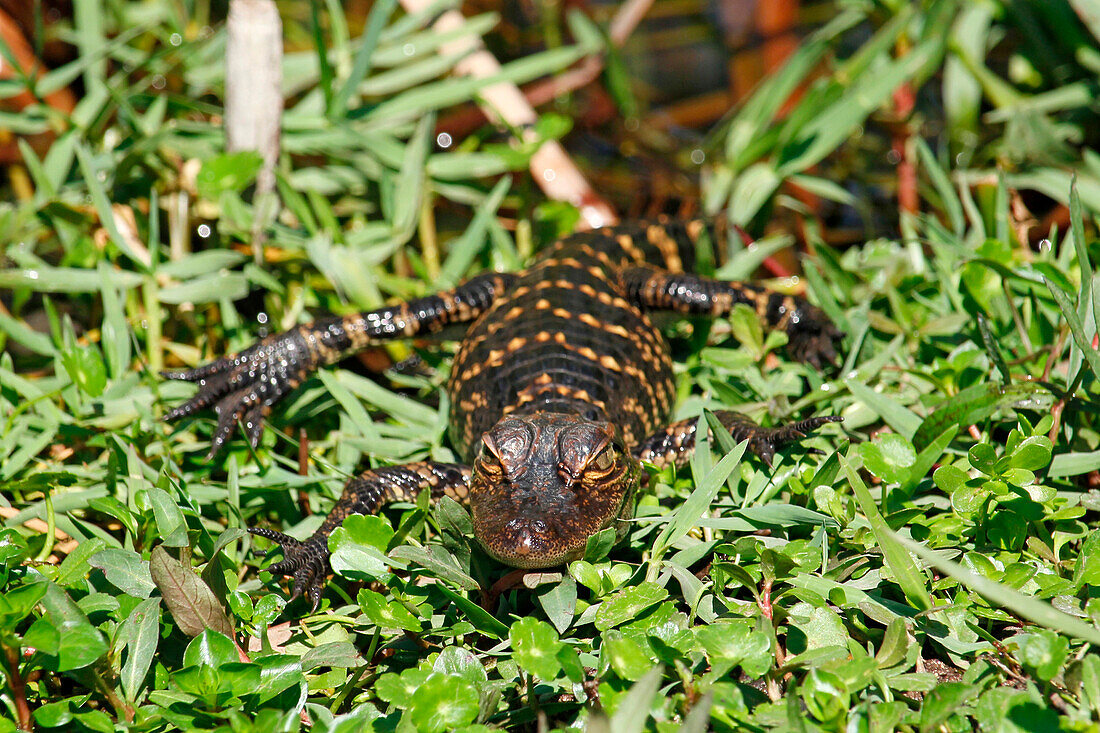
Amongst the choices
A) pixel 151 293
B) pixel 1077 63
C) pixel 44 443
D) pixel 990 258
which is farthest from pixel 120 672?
pixel 1077 63

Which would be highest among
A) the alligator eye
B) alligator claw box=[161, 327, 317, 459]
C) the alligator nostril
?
alligator claw box=[161, 327, 317, 459]

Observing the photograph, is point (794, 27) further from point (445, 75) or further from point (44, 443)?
point (44, 443)

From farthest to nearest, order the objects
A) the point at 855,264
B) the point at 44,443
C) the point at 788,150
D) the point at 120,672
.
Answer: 1. the point at 788,150
2. the point at 855,264
3. the point at 44,443
4. the point at 120,672

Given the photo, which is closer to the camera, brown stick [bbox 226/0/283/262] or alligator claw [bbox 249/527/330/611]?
alligator claw [bbox 249/527/330/611]

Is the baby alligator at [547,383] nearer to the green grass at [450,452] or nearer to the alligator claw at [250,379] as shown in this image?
the alligator claw at [250,379]

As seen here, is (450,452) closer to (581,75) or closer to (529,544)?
(529,544)

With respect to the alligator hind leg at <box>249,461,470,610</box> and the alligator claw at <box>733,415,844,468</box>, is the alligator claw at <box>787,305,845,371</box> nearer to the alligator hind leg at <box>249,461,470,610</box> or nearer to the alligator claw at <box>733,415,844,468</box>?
the alligator claw at <box>733,415,844,468</box>

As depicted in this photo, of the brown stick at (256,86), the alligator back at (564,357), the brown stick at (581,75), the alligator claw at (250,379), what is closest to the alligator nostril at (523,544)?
the alligator back at (564,357)

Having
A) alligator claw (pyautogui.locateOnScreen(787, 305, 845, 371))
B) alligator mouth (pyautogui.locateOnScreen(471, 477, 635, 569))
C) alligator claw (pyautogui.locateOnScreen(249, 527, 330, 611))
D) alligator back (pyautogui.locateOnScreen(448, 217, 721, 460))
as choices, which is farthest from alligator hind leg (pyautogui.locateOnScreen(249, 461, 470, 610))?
alligator claw (pyautogui.locateOnScreen(787, 305, 845, 371))
